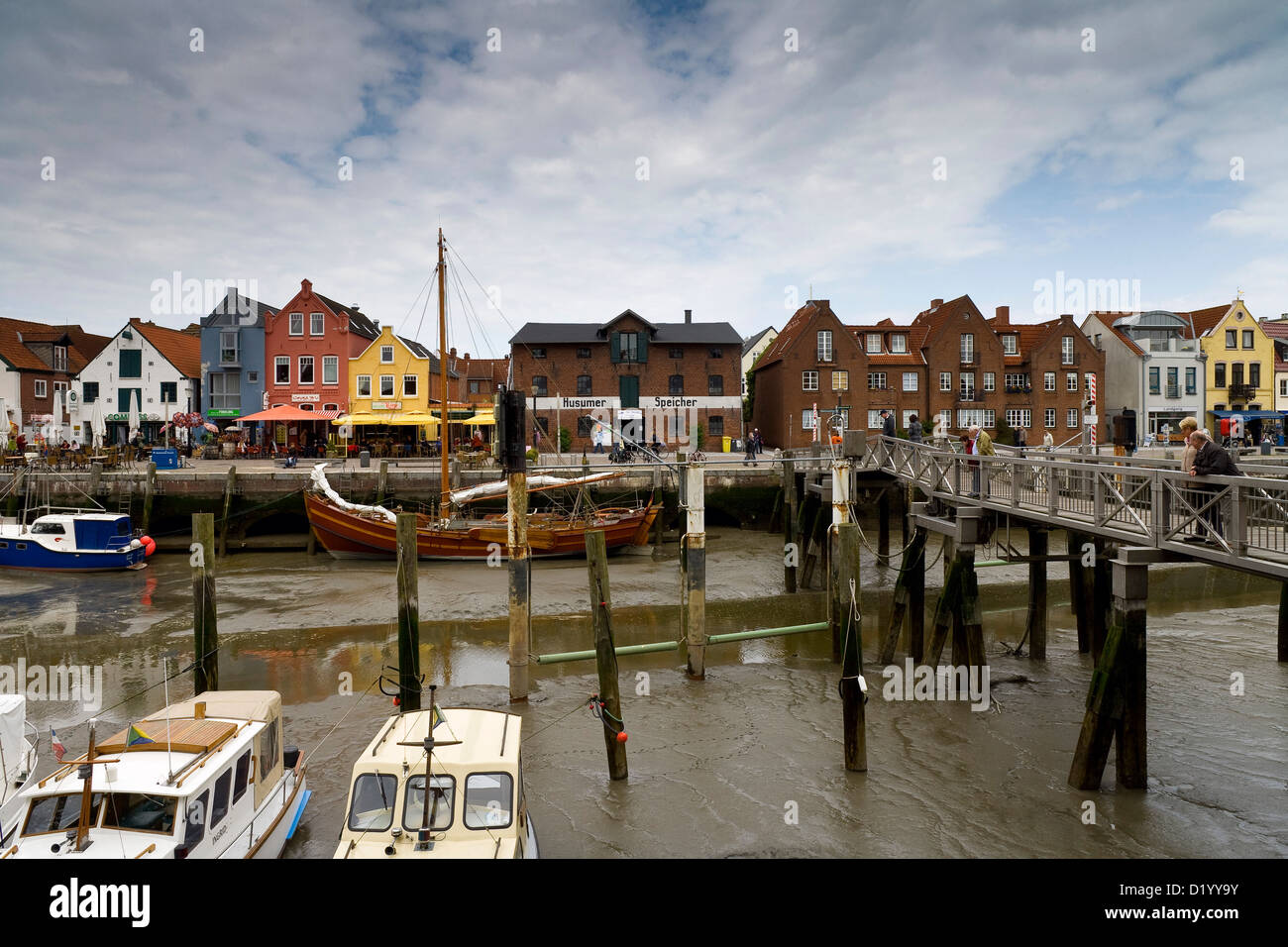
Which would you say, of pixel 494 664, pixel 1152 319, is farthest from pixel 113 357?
pixel 1152 319

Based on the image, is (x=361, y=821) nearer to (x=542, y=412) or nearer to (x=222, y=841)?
(x=222, y=841)

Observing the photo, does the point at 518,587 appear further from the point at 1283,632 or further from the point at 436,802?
the point at 1283,632

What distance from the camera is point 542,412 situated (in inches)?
1959

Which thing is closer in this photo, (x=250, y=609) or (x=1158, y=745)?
(x=1158, y=745)

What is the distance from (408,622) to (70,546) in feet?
66.8

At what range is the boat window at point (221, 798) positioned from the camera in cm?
752

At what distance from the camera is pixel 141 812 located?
716 cm

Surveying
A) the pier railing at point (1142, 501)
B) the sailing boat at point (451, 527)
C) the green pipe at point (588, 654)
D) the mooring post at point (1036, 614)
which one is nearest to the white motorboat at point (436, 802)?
the green pipe at point (588, 654)

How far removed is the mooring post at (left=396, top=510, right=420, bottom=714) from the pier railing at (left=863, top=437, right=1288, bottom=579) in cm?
983

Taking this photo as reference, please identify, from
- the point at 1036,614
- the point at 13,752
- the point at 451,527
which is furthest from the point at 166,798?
the point at 451,527

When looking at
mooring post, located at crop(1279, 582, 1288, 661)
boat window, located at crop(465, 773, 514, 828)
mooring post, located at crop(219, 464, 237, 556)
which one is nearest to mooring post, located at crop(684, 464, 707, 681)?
boat window, located at crop(465, 773, 514, 828)

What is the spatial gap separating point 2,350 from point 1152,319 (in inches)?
2947

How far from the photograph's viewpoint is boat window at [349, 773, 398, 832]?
7.14 m
